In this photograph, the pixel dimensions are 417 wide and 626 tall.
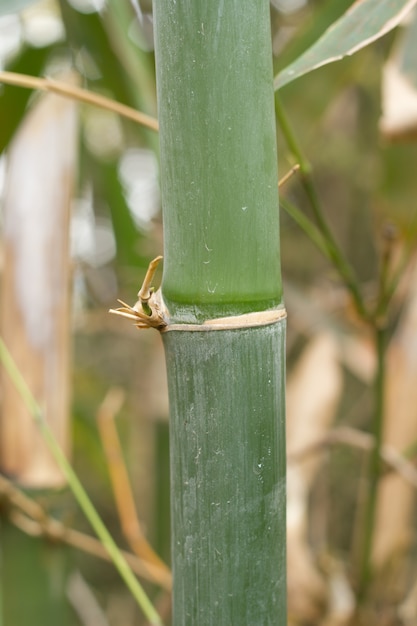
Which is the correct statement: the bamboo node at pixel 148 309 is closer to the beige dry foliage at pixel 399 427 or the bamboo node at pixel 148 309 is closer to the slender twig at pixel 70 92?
the slender twig at pixel 70 92

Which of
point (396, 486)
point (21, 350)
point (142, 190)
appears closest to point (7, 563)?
point (21, 350)

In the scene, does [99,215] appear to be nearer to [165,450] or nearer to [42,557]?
[165,450]

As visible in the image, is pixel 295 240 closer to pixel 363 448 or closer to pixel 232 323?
pixel 363 448

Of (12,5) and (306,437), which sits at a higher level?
(12,5)

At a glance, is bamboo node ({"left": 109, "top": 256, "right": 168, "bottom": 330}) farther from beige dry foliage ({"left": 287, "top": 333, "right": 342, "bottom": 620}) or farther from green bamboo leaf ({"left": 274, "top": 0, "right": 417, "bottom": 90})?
beige dry foliage ({"left": 287, "top": 333, "right": 342, "bottom": 620})

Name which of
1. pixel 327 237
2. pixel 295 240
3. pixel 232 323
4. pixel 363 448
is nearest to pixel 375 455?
pixel 363 448

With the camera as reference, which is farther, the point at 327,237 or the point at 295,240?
the point at 295,240

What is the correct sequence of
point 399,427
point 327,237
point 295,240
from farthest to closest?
point 295,240, point 399,427, point 327,237
